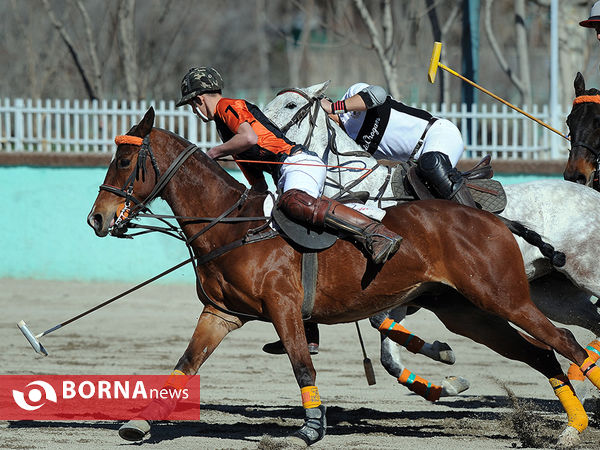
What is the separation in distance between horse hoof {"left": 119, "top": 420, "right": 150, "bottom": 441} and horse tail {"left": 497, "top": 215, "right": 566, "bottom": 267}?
2811 millimetres

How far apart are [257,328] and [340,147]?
5.27m

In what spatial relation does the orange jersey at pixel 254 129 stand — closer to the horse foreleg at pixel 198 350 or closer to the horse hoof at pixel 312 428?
the horse foreleg at pixel 198 350

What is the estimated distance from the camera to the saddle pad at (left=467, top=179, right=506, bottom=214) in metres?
7.26

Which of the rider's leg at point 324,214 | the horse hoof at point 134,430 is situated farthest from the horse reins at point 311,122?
the horse hoof at point 134,430

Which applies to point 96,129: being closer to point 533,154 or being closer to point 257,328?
point 257,328

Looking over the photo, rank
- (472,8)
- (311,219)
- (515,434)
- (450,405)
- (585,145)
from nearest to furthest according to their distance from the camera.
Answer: (311,219) < (515,434) < (585,145) < (450,405) < (472,8)

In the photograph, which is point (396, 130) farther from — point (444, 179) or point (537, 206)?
point (537, 206)

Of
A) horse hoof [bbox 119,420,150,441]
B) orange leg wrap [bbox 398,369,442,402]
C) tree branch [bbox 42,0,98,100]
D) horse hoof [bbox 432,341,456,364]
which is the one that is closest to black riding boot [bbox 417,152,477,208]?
horse hoof [bbox 432,341,456,364]

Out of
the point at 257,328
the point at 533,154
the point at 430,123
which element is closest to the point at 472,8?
the point at 533,154

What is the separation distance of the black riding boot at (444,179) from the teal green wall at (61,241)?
8.08 meters

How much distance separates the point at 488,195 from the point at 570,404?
162cm

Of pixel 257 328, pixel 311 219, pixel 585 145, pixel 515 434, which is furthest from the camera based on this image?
pixel 257 328

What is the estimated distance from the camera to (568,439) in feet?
21.0

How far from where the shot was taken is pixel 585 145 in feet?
24.7
